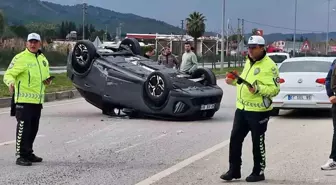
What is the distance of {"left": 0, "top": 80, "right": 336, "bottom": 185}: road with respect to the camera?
8.23m

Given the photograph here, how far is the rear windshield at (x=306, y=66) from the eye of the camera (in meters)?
15.6

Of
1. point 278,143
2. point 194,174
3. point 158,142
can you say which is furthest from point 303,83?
point 194,174

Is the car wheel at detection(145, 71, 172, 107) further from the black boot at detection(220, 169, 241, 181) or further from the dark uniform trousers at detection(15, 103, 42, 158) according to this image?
the black boot at detection(220, 169, 241, 181)

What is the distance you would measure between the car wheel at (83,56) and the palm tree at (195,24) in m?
53.8

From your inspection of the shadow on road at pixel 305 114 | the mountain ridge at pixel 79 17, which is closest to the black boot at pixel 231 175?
the shadow on road at pixel 305 114

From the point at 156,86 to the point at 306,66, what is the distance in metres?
4.01

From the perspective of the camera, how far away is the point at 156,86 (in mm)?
14047

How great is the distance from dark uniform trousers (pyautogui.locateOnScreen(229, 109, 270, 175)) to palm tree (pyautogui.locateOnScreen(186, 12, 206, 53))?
6109 centimetres

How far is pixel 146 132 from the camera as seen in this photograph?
1262cm

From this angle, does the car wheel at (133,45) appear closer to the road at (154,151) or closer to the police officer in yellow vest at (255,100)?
the road at (154,151)

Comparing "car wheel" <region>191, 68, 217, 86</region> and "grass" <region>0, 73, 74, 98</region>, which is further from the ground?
"car wheel" <region>191, 68, 217, 86</region>

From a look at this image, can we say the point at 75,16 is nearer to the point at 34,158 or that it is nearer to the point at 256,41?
the point at 34,158

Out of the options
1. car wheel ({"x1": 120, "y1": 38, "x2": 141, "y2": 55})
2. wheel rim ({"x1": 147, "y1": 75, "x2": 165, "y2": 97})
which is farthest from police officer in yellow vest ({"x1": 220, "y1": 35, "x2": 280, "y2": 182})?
car wheel ({"x1": 120, "y1": 38, "x2": 141, "y2": 55})

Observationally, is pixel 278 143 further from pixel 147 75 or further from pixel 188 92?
pixel 147 75
